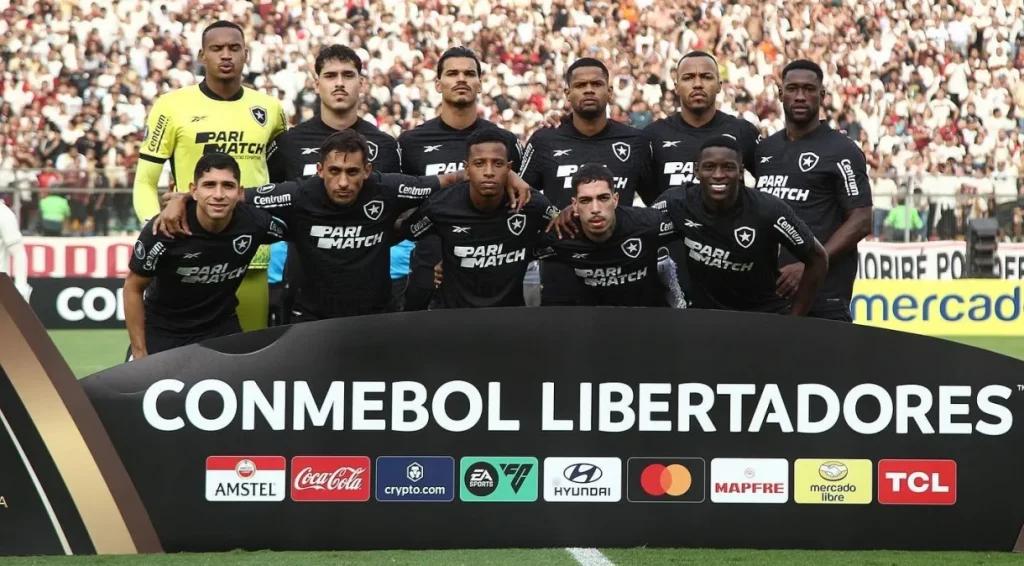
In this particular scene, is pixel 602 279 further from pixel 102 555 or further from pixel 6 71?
pixel 6 71

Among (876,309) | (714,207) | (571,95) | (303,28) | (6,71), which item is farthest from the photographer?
(303,28)

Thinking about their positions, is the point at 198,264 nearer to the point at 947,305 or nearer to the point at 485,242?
the point at 485,242

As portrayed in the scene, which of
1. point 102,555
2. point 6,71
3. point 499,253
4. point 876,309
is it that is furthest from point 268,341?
point 6,71

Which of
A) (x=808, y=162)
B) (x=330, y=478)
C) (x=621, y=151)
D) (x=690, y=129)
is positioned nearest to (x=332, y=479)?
(x=330, y=478)

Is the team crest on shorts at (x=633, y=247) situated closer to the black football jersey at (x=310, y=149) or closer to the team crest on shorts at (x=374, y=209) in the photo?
the team crest on shorts at (x=374, y=209)

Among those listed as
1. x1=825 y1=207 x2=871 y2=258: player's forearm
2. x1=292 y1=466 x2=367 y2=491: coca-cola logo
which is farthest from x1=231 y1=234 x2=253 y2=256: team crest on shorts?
x1=825 y1=207 x2=871 y2=258: player's forearm

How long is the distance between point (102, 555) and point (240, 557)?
0.53 meters

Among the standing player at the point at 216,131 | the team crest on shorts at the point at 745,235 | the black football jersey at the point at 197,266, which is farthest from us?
the standing player at the point at 216,131

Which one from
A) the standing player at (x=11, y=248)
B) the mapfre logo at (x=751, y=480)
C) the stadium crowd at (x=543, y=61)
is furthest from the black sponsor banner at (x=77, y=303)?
the mapfre logo at (x=751, y=480)

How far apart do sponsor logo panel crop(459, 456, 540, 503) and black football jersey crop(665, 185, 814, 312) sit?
5.58 ft

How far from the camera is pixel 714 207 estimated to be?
7.18 meters

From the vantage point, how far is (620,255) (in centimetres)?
721

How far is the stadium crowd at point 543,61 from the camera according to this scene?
22.5 metres

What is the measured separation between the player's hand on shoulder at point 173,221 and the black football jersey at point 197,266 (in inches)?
1.7
